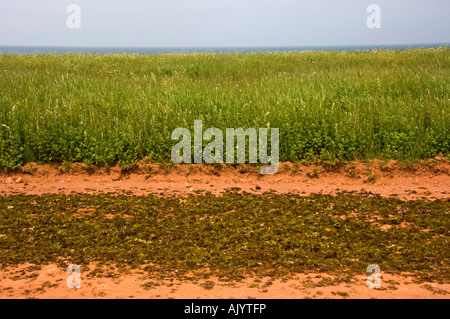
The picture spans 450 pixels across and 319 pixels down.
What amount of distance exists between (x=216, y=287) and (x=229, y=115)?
5177 mm

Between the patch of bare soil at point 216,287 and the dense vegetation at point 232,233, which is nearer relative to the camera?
the patch of bare soil at point 216,287

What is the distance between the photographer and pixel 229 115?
361 inches

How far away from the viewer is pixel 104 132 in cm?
894

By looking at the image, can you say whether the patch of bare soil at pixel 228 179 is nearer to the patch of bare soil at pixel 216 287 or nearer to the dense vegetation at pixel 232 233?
the dense vegetation at pixel 232 233

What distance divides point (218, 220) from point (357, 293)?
2.24 meters

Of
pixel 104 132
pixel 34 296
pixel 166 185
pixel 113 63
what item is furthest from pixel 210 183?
pixel 113 63

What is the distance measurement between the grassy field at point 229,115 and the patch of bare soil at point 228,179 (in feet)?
0.77

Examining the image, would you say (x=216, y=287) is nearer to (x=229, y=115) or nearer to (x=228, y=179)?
(x=228, y=179)

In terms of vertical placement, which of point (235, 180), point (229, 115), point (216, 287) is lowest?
point (216, 287)

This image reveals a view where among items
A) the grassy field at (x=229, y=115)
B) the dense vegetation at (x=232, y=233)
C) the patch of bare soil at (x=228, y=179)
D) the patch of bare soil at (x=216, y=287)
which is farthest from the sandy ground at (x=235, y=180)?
the patch of bare soil at (x=216, y=287)

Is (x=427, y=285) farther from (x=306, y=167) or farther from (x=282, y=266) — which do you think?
(x=306, y=167)

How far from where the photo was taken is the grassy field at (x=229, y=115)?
8.42 meters

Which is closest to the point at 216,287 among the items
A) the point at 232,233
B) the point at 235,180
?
the point at 232,233

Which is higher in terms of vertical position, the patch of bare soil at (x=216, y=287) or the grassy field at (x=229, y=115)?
the grassy field at (x=229, y=115)
